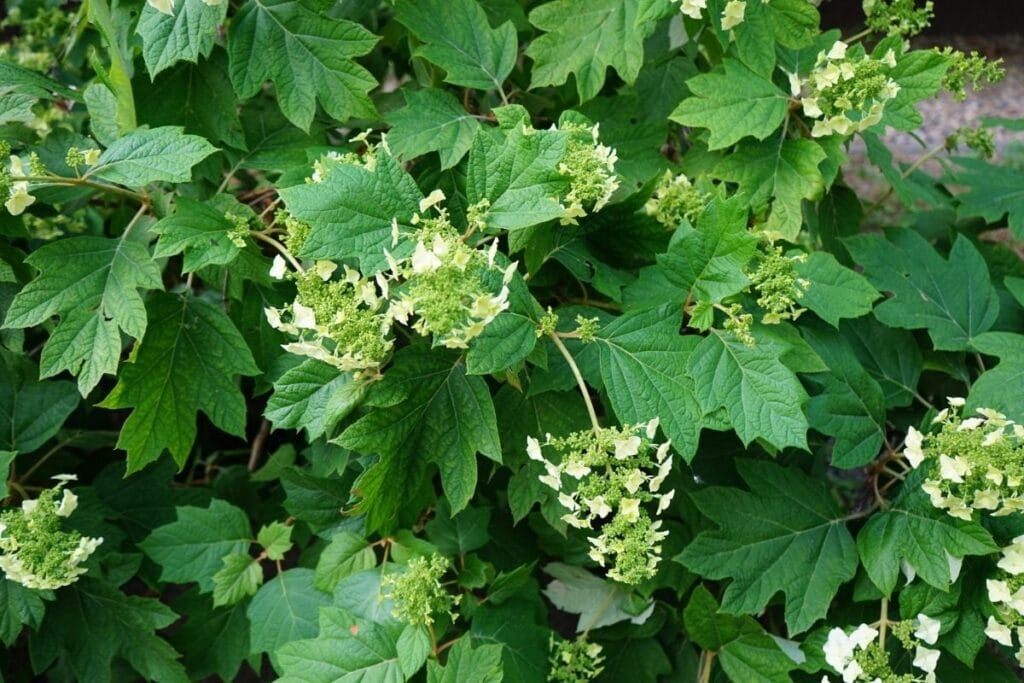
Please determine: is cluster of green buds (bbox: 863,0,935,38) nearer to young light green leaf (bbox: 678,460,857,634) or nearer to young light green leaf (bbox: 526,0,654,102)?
young light green leaf (bbox: 526,0,654,102)

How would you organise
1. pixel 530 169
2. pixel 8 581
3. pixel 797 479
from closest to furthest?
pixel 530 169
pixel 8 581
pixel 797 479

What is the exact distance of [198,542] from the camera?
76.2 inches

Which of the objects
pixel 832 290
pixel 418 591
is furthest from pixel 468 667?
pixel 832 290

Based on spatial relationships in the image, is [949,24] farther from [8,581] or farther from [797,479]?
[8,581]

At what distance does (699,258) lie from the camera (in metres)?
1.53

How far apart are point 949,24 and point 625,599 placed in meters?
3.97

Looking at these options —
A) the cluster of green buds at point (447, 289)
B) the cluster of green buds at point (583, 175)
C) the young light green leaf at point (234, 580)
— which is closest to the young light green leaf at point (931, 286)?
the cluster of green buds at point (583, 175)

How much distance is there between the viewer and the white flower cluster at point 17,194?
4.95ft

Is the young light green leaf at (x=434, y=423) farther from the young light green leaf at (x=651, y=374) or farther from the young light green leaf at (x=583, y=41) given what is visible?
the young light green leaf at (x=583, y=41)

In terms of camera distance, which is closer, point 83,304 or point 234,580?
point 83,304

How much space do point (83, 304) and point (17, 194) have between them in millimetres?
207

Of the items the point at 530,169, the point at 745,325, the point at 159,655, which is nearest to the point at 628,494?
the point at 745,325

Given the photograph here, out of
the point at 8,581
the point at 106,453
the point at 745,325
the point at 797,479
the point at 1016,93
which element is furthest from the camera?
the point at 1016,93

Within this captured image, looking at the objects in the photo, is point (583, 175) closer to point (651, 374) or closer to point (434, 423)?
point (651, 374)
